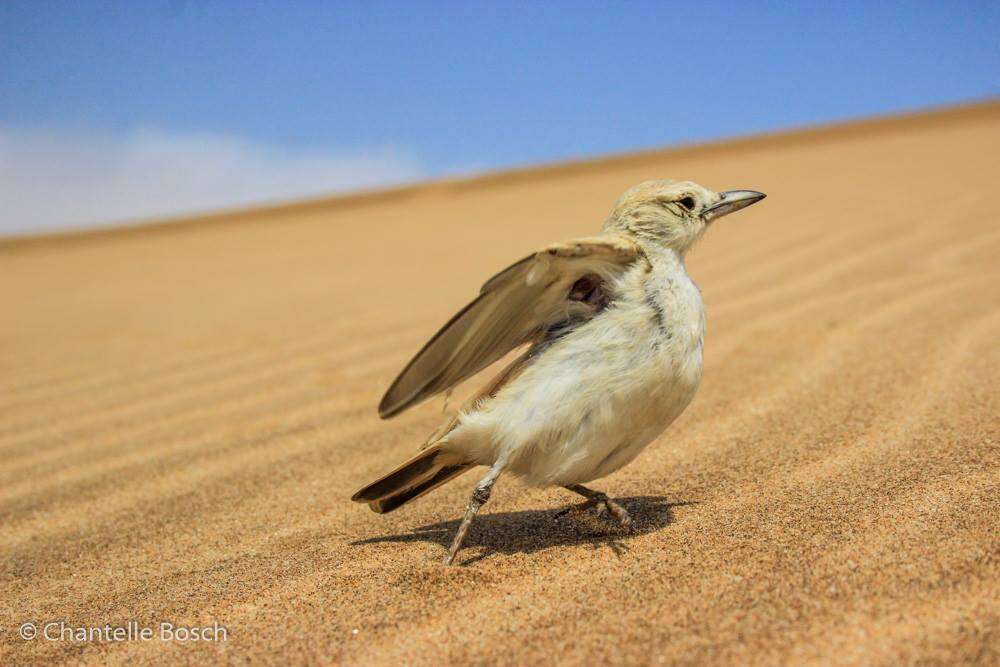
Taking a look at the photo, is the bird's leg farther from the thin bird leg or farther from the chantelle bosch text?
the chantelle bosch text

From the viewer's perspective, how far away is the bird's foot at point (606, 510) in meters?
2.64

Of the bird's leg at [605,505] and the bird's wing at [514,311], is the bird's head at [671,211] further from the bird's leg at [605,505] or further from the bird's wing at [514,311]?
the bird's leg at [605,505]

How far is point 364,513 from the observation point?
319cm

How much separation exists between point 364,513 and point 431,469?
548 millimetres

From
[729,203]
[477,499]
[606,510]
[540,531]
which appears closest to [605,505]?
[606,510]

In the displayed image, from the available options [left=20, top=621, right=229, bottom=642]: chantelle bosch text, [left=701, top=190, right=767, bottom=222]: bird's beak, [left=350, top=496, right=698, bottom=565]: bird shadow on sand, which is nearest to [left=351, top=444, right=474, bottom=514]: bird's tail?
[left=350, top=496, right=698, bottom=565]: bird shadow on sand

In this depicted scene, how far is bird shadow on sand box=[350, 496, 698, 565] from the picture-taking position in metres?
2.60

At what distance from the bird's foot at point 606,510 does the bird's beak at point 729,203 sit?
3.47 feet

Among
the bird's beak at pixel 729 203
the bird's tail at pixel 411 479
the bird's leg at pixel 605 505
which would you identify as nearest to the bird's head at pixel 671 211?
the bird's beak at pixel 729 203

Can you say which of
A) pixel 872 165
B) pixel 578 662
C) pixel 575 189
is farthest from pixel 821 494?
pixel 575 189

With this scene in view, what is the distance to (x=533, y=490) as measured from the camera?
334cm

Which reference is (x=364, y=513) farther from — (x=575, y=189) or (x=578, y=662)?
(x=575, y=189)

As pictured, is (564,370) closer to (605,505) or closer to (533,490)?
(605,505)

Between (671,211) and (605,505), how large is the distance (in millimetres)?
1019
